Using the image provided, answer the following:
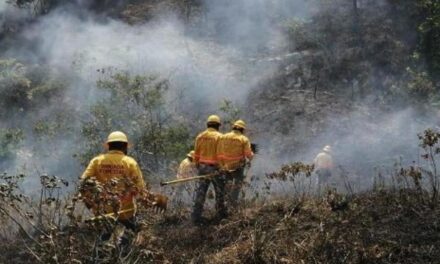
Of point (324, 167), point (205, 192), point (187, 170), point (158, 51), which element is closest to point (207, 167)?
point (205, 192)

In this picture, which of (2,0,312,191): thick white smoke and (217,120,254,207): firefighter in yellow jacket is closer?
(217,120,254,207): firefighter in yellow jacket


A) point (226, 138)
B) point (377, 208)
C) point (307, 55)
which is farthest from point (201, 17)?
point (377, 208)

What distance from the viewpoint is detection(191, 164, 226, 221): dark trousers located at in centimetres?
730

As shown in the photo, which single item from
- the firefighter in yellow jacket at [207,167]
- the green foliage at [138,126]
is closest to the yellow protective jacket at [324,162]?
the green foliage at [138,126]

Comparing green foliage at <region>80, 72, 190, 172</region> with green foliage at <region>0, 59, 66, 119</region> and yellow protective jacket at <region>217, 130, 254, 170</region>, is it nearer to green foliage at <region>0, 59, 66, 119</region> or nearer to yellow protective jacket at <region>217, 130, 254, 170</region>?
yellow protective jacket at <region>217, 130, 254, 170</region>

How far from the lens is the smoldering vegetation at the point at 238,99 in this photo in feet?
21.8

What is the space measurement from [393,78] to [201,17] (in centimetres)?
786

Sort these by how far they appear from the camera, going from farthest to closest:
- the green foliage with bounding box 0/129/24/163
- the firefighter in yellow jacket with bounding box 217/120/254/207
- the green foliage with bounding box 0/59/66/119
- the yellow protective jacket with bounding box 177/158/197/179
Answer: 1. the green foliage with bounding box 0/59/66/119
2. the green foliage with bounding box 0/129/24/163
3. the yellow protective jacket with bounding box 177/158/197/179
4. the firefighter in yellow jacket with bounding box 217/120/254/207

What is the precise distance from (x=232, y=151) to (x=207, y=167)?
0.45m

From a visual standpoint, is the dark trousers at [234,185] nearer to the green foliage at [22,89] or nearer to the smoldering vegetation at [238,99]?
the smoldering vegetation at [238,99]

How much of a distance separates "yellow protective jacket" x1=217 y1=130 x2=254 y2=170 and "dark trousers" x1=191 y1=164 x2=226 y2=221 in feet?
0.73

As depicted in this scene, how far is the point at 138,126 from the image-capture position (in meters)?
11.6

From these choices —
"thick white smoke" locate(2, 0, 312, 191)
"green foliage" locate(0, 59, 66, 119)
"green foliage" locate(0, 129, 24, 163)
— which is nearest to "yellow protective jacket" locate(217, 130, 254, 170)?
"thick white smoke" locate(2, 0, 312, 191)

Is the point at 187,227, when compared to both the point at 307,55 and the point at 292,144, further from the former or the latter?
the point at 307,55
